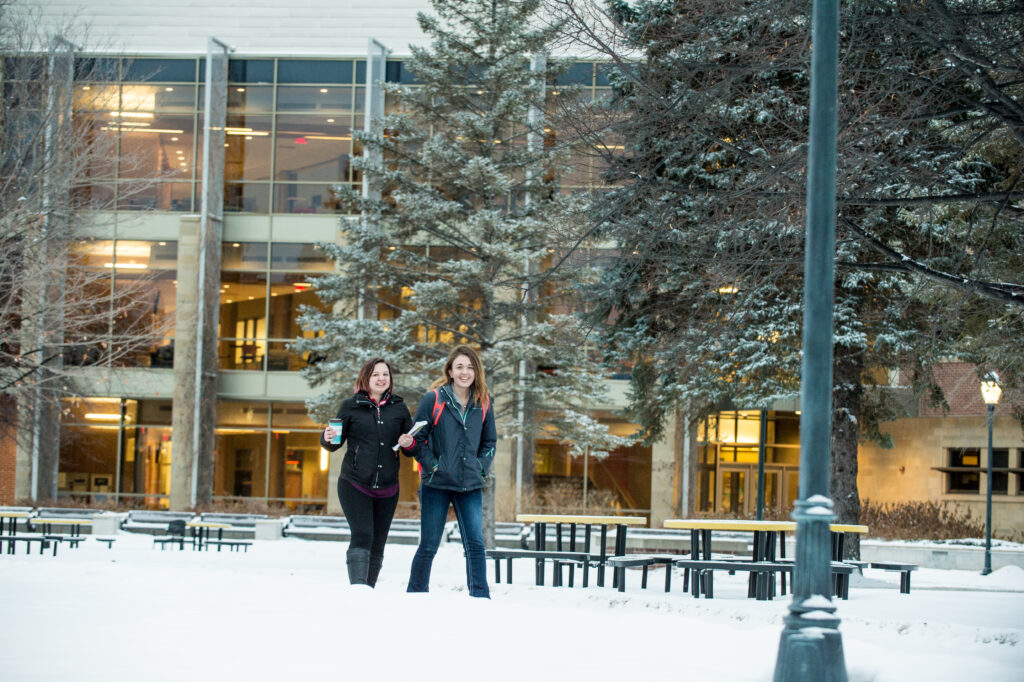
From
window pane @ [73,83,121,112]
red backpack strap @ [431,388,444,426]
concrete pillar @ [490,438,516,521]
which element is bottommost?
concrete pillar @ [490,438,516,521]

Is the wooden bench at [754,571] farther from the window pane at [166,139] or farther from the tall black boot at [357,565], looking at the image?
the window pane at [166,139]

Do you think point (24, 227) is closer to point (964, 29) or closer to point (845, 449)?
point (845, 449)

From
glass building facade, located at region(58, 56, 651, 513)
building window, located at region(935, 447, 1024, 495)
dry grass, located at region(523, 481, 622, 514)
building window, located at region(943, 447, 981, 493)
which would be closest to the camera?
dry grass, located at region(523, 481, 622, 514)

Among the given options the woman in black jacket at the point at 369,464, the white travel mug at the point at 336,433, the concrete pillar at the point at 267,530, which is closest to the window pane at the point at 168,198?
the concrete pillar at the point at 267,530

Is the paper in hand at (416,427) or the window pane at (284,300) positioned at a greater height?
the window pane at (284,300)

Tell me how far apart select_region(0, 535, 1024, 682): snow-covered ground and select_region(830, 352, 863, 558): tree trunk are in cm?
713

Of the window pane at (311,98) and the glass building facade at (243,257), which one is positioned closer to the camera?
the glass building facade at (243,257)

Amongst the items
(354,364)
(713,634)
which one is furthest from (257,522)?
(713,634)

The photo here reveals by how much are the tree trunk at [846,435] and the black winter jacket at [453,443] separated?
966 centimetres

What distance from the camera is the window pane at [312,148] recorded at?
33.0m

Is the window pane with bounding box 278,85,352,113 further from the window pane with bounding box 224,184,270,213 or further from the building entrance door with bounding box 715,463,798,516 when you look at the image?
the building entrance door with bounding box 715,463,798,516

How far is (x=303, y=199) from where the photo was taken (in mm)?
33000

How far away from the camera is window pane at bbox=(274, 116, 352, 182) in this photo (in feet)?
108

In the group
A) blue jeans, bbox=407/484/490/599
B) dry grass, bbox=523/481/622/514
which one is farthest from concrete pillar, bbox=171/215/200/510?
blue jeans, bbox=407/484/490/599
